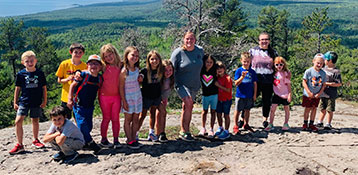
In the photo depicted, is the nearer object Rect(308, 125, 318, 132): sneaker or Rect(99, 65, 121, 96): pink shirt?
Rect(99, 65, 121, 96): pink shirt

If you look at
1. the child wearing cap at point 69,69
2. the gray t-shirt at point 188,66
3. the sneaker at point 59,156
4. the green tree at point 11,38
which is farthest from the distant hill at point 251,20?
the sneaker at point 59,156

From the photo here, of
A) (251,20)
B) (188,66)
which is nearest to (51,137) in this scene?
(188,66)

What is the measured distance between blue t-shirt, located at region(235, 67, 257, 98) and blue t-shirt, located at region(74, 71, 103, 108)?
2.29 metres

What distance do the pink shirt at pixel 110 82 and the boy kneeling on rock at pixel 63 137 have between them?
626mm

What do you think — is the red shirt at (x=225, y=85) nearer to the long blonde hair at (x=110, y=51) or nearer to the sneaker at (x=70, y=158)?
the long blonde hair at (x=110, y=51)

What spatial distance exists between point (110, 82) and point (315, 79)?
3.52 m

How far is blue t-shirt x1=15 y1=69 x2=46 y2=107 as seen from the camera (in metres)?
4.65

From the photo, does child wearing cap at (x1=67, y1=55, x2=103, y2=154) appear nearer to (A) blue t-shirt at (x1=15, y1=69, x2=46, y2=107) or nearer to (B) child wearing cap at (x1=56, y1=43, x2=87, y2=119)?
(B) child wearing cap at (x1=56, y1=43, x2=87, y2=119)

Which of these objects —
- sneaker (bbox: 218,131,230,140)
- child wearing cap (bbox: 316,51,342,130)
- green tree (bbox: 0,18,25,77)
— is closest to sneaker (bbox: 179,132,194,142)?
sneaker (bbox: 218,131,230,140)

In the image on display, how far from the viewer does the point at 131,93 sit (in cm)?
461

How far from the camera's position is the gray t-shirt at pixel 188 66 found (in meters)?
4.84

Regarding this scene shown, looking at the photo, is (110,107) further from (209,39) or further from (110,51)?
(209,39)

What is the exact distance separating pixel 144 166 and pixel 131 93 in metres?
1.05

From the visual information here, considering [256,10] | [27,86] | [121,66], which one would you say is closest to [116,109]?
[121,66]
